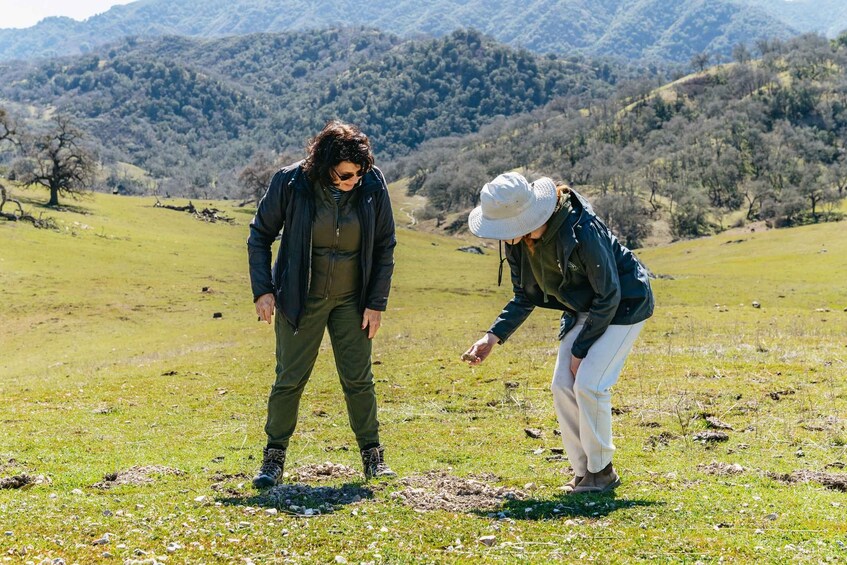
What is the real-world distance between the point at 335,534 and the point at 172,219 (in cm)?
8877

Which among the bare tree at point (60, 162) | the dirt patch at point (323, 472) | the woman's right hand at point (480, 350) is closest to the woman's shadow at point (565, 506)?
the woman's right hand at point (480, 350)

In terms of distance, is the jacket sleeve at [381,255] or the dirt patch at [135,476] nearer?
the jacket sleeve at [381,255]

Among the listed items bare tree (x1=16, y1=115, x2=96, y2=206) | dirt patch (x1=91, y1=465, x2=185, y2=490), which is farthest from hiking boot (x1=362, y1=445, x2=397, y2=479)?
bare tree (x1=16, y1=115, x2=96, y2=206)

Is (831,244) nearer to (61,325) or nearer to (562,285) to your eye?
(61,325)

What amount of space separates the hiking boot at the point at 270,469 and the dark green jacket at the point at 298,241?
1359 mm

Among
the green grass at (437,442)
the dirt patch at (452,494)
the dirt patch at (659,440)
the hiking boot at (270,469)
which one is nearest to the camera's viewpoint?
the green grass at (437,442)

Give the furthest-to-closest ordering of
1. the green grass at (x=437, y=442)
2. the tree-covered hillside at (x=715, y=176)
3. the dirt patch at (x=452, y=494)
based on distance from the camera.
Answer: the tree-covered hillside at (x=715, y=176) → the dirt patch at (x=452, y=494) → the green grass at (x=437, y=442)

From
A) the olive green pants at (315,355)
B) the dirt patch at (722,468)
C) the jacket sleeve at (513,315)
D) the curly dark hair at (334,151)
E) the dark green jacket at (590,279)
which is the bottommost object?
the dirt patch at (722,468)

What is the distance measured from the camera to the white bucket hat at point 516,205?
636cm

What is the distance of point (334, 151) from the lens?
710cm

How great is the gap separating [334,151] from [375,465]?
130 inches

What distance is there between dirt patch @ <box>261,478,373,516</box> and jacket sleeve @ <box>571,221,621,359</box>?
248 centimetres

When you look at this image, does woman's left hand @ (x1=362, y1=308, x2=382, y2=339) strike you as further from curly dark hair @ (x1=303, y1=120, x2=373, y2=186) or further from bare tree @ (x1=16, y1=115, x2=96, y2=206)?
bare tree @ (x1=16, y1=115, x2=96, y2=206)

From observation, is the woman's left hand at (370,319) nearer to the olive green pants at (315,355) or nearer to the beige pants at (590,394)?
the olive green pants at (315,355)
